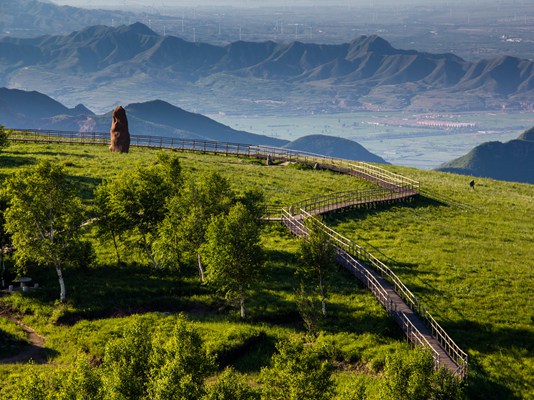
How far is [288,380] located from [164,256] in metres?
23.4

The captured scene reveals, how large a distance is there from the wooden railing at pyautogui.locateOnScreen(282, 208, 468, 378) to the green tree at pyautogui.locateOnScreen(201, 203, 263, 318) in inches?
185

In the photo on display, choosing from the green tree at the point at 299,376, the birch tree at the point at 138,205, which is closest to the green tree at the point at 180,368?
the green tree at the point at 299,376

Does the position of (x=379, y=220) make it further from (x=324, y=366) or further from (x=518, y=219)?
(x=324, y=366)

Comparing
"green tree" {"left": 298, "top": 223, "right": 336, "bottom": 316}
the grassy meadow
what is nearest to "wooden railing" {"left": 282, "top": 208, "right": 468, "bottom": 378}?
the grassy meadow

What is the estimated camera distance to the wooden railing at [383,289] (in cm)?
4222

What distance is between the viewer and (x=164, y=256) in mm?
53750

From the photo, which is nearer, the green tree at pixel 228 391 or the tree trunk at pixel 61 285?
the green tree at pixel 228 391

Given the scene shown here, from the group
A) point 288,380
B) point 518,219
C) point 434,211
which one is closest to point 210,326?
A: point 288,380

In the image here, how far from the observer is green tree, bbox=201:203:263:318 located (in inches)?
1875

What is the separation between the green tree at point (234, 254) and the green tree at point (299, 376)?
1423 centimetres

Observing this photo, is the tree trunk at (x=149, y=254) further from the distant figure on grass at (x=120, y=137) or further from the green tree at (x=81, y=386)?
the distant figure on grass at (x=120, y=137)

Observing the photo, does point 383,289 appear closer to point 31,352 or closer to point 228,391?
point 228,391

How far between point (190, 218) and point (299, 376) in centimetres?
2252

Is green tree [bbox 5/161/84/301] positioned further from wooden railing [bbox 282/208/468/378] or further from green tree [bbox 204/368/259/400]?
green tree [bbox 204/368/259/400]
